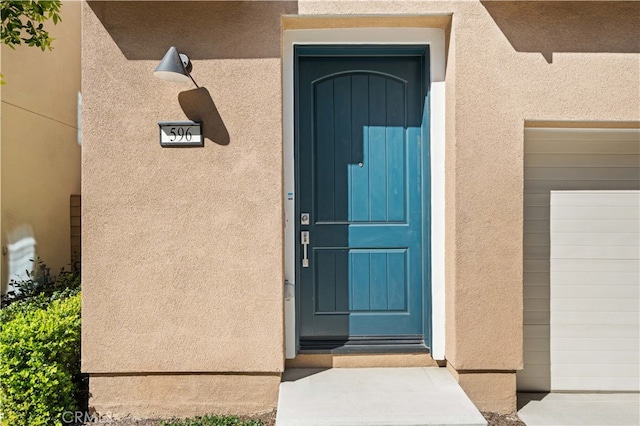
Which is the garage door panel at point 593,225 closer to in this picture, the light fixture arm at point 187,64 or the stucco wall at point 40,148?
the light fixture arm at point 187,64

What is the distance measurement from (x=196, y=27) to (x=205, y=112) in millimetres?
682

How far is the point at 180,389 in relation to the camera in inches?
130

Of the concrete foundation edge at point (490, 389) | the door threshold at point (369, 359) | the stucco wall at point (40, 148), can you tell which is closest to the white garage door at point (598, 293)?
the concrete foundation edge at point (490, 389)

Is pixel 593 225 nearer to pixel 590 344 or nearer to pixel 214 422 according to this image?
pixel 590 344

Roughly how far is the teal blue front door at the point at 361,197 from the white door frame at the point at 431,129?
5.5 inches

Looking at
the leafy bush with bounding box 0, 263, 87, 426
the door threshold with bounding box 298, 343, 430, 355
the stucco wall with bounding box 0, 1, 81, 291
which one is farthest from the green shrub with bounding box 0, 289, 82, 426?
the stucco wall with bounding box 0, 1, 81, 291

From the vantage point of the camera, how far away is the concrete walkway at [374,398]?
9.11 ft

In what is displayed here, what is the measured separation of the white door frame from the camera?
3480 mm

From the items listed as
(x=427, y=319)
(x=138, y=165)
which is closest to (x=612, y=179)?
(x=427, y=319)

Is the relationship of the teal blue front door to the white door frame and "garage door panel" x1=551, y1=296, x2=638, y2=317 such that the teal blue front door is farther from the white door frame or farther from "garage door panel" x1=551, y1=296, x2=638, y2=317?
"garage door panel" x1=551, y1=296, x2=638, y2=317

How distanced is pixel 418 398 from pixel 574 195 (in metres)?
2.23

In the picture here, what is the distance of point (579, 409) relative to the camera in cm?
338

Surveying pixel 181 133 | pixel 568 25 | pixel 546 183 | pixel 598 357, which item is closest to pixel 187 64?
pixel 181 133

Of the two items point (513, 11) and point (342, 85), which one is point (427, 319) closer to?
point (342, 85)
